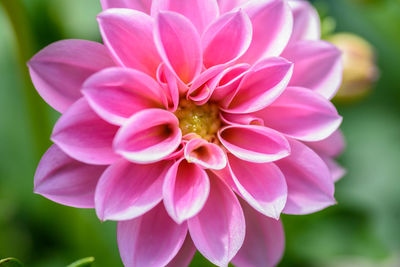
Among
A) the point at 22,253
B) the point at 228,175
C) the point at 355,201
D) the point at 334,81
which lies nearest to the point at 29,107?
the point at 22,253

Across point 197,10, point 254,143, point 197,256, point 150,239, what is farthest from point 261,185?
Result: point 197,256

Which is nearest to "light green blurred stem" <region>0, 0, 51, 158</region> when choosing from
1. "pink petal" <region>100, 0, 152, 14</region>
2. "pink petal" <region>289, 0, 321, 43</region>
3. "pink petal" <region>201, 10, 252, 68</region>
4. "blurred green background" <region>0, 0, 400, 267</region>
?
"blurred green background" <region>0, 0, 400, 267</region>

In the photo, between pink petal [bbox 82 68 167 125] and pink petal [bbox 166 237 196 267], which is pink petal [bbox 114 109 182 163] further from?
pink petal [bbox 166 237 196 267]

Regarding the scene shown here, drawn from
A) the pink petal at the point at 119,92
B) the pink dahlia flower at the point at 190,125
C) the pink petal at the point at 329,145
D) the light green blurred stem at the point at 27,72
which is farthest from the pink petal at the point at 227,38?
the light green blurred stem at the point at 27,72

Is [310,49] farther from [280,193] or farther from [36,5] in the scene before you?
[36,5]

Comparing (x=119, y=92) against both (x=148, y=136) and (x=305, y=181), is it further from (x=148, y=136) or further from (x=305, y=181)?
(x=305, y=181)
